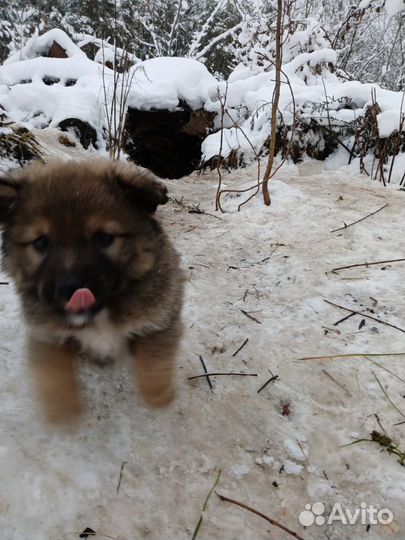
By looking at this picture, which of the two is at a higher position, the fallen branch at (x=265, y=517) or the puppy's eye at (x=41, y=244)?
the puppy's eye at (x=41, y=244)

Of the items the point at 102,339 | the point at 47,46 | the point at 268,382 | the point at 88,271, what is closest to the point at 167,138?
the point at 47,46

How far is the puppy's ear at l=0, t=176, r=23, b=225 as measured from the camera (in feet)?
5.87

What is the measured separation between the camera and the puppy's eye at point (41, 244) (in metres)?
1.68

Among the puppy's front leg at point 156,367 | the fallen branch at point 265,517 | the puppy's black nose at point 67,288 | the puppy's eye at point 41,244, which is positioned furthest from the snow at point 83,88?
the fallen branch at point 265,517

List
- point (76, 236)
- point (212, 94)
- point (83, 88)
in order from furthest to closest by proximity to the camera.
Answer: point (212, 94) < point (83, 88) < point (76, 236)

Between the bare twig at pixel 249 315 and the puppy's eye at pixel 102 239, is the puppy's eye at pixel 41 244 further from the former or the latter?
the bare twig at pixel 249 315

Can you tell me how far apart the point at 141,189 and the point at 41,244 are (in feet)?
1.64

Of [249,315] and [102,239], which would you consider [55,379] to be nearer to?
[102,239]

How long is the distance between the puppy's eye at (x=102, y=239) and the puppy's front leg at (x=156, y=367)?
1.65 ft

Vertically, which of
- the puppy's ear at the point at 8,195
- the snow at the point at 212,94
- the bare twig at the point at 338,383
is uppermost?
the snow at the point at 212,94

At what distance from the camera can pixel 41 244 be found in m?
1.70

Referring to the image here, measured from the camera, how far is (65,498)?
1532 millimetres

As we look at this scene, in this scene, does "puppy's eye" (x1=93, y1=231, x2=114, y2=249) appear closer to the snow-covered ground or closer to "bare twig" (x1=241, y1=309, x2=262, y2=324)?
the snow-covered ground

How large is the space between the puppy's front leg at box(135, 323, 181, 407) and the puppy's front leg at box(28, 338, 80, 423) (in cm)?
30
